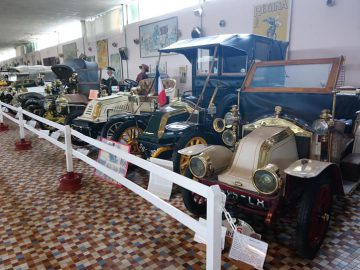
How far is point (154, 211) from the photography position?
2898 millimetres

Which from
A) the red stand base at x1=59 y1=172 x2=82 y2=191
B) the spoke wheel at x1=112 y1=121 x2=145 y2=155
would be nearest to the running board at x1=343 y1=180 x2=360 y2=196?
the spoke wheel at x1=112 y1=121 x2=145 y2=155

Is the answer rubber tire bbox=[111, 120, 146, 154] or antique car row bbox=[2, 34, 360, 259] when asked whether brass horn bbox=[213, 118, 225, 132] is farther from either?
rubber tire bbox=[111, 120, 146, 154]

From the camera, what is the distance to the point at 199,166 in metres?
2.42

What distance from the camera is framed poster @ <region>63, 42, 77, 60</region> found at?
15.8 meters

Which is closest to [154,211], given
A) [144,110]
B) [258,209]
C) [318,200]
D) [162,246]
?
[162,246]

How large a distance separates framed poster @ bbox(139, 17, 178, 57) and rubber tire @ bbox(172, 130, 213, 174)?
627 centimetres

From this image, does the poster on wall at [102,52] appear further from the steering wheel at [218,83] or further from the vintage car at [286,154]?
the vintage car at [286,154]

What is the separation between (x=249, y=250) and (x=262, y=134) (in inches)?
40.7

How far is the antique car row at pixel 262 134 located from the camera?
2.10m

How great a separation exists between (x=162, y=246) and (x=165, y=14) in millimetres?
8515

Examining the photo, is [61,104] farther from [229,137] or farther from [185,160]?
[229,137]

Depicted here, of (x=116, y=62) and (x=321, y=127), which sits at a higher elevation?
(x=116, y=62)

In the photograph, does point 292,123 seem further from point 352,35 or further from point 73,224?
point 352,35

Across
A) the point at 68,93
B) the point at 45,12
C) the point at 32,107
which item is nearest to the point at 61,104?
the point at 68,93
